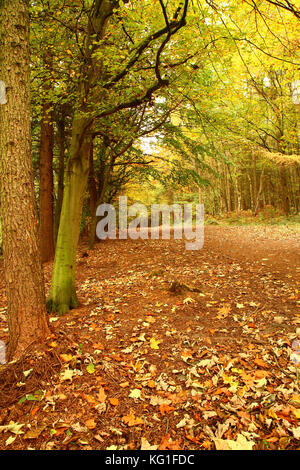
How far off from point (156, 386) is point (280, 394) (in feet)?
4.28

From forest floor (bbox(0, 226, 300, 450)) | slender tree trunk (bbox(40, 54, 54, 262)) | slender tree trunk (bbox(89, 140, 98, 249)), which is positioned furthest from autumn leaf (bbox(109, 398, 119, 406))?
slender tree trunk (bbox(89, 140, 98, 249))

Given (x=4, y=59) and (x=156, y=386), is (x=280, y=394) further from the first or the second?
(x=4, y=59)

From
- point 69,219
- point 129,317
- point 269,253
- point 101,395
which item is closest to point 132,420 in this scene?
point 101,395

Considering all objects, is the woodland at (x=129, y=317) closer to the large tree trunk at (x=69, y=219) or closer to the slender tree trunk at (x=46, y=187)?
the large tree trunk at (x=69, y=219)

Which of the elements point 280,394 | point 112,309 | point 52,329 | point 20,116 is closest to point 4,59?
point 20,116

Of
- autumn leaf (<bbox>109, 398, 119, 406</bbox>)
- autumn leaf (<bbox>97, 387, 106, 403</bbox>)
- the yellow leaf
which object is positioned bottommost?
autumn leaf (<bbox>109, 398, 119, 406</bbox>)

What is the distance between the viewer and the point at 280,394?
8.85 ft

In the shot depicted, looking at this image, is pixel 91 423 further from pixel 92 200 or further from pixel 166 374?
pixel 92 200

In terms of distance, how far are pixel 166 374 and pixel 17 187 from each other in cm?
291

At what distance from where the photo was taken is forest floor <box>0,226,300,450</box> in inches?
94.5

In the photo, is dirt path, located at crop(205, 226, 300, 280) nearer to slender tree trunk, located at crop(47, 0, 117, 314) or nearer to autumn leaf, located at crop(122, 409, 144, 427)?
slender tree trunk, located at crop(47, 0, 117, 314)

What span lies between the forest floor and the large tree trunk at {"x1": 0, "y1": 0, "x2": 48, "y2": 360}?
533 millimetres

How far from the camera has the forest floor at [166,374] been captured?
2.40 m
